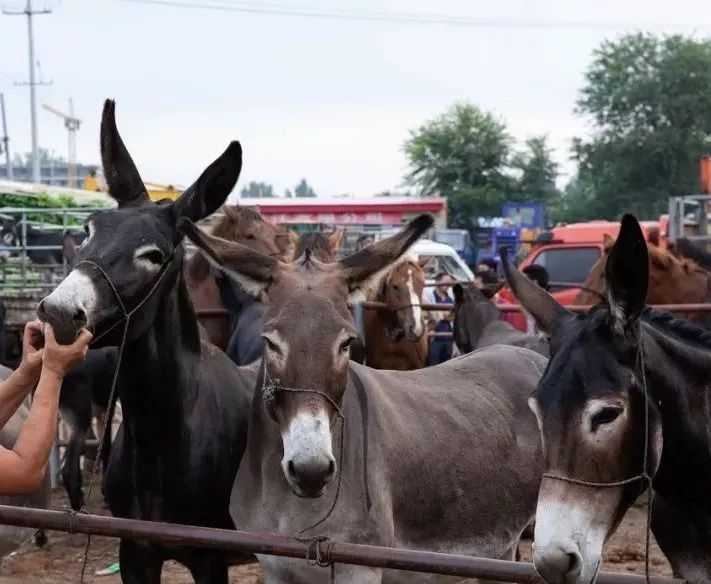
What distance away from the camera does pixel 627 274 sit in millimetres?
3240

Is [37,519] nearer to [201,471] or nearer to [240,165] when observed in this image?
[201,471]

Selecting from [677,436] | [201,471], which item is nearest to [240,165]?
[201,471]

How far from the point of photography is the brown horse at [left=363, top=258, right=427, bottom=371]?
11367 millimetres

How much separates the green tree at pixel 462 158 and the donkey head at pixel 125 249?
47118 millimetres

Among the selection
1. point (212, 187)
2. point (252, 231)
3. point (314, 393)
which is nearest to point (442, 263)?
point (252, 231)

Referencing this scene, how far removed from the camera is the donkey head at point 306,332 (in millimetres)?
3734

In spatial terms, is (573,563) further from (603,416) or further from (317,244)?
(317,244)

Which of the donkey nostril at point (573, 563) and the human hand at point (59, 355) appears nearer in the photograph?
the donkey nostril at point (573, 563)

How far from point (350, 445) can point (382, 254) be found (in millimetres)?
774

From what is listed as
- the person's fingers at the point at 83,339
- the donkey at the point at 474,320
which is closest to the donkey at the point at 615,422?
the person's fingers at the point at 83,339

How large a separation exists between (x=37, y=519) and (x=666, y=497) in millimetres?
2160

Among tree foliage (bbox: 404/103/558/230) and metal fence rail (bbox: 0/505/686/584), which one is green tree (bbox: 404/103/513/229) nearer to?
tree foliage (bbox: 404/103/558/230)

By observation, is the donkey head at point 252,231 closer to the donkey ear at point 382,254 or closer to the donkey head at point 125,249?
the donkey head at point 125,249

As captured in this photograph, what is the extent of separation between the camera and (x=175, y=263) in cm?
461
